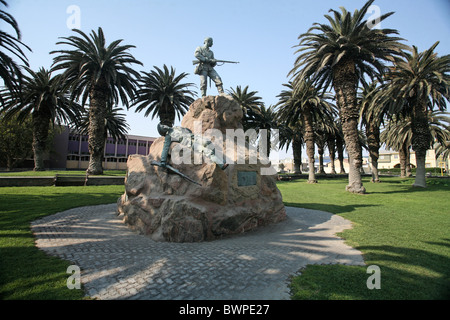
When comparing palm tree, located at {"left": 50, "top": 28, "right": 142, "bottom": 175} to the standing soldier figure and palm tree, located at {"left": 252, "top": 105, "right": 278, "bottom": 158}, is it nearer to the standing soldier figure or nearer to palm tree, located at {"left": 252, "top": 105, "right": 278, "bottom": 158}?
the standing soldier figure

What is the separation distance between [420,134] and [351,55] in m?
8.15

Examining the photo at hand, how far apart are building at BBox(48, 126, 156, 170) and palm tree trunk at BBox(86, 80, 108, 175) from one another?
22.1 meters

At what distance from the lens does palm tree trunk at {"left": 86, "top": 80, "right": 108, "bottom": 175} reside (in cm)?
1966

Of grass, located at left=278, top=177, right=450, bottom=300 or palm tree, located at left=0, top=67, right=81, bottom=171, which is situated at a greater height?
palm tree, located at left=0, top=67, right=81, bottom=171

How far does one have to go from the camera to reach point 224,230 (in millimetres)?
6285

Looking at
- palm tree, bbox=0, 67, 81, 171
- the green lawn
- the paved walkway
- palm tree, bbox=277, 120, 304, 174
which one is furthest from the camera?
palm tree, bbox=277, 120, 304, 174

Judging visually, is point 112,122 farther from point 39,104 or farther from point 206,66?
point 206,66

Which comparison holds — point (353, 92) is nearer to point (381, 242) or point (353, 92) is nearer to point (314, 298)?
point (381, 242)

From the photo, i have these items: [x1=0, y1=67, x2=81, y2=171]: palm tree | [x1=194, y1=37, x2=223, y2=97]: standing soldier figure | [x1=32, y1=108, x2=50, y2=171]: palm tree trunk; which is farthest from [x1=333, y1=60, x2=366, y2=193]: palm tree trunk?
[x1=32, y1=108, x2=50, y2=171]: palm tree trunk

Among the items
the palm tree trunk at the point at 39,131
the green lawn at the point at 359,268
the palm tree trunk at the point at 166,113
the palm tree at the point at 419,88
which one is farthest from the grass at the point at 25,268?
the palm tree at the point at 419,88

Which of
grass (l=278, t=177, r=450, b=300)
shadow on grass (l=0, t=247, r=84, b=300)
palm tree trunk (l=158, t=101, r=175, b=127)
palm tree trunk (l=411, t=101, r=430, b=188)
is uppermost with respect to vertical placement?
palm tree trunk (l=158, t=101, r=175, b=127)

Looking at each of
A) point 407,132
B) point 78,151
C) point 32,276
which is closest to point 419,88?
point 407,132

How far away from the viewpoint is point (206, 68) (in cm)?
1033

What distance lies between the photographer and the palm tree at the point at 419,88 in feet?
53.4
